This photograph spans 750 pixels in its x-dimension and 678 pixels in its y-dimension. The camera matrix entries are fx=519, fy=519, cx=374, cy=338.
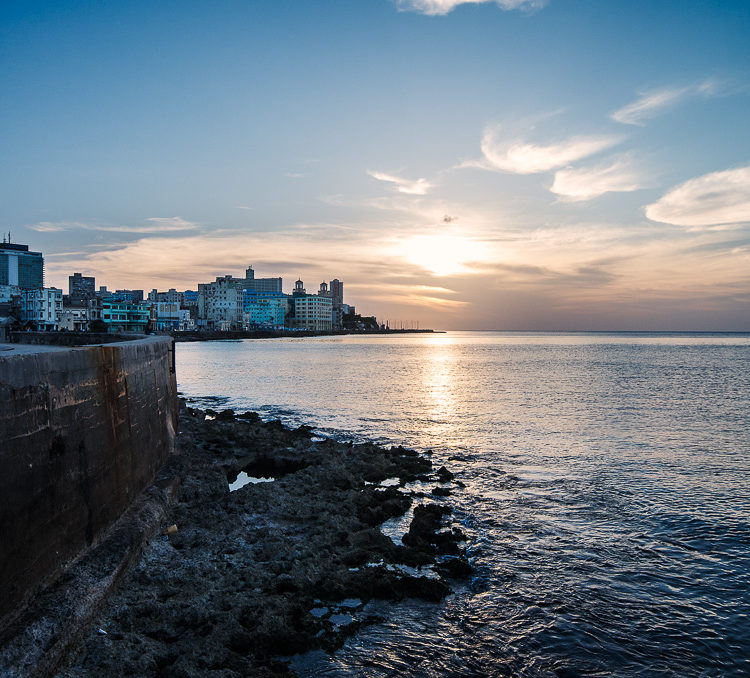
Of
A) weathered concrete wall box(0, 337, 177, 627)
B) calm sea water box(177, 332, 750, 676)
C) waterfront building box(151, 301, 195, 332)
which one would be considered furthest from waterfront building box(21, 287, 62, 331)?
weathered concrete wall box(0, 337, 177, 627)

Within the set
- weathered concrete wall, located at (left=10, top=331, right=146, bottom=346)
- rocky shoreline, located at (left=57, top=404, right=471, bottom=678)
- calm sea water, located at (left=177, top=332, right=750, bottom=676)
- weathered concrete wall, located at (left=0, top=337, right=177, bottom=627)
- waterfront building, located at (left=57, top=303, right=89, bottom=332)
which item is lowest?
calm sea water, located at (left=177, top=332, right=750, bottom=676)

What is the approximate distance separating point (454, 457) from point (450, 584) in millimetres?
9781

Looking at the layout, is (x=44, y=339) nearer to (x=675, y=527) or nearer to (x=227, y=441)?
(x=227, y=441)

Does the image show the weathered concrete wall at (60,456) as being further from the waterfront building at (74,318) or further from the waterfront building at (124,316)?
the waterfront building at (124,316)

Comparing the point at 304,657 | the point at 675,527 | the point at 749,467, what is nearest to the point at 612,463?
the point at 749,467

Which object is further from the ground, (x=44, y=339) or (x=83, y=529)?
(x=44, y=339)

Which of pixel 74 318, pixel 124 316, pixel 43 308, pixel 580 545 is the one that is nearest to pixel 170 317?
pixel 124 316

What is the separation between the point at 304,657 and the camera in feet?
23.6

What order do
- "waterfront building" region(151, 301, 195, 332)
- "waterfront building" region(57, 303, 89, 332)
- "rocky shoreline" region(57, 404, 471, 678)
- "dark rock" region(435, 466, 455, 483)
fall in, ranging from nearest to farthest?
1. "rocky shoreline" region(57, 404, 471, 678)
2. "dark rock" region(435, 466, 455, 483)
3. "waterfront building" region(57, 303, 89, 332)
4. "waterfront building" region(151, 301, 195, 332)

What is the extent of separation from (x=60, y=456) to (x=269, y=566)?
4086 mm

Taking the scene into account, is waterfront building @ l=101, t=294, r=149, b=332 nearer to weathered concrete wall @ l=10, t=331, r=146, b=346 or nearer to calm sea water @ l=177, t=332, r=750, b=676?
weathered concrete wall @ l=10, t=331, r=146, b=346

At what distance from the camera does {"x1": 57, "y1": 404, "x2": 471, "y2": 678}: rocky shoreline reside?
22.6 feet

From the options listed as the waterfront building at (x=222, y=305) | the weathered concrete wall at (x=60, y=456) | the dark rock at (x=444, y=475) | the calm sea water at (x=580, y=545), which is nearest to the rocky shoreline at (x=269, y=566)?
the dark rock at (x=444, y=475)

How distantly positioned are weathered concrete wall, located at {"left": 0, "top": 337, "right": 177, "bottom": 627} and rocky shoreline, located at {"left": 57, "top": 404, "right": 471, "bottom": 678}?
1.12m
